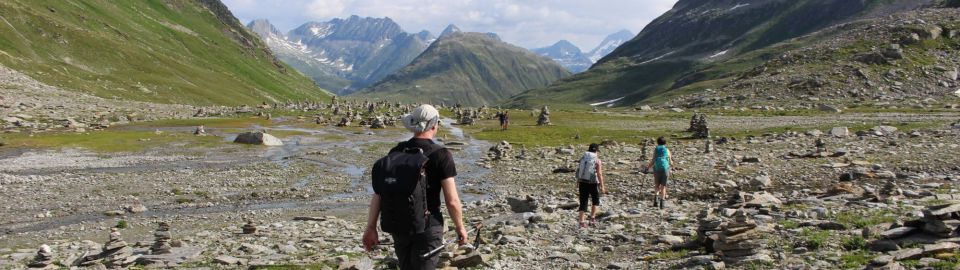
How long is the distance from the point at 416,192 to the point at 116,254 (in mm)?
16290

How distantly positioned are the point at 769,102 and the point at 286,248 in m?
123

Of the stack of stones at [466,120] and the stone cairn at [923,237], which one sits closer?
the stone cairn at [923,237]

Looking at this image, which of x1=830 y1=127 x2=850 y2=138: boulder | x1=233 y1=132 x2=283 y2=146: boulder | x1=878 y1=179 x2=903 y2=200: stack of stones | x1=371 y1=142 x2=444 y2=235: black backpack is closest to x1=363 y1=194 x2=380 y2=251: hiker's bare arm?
x1=371 y1=142 x2=444 y2=235: black backpack

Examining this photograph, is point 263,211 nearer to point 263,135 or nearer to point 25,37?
point 263,135

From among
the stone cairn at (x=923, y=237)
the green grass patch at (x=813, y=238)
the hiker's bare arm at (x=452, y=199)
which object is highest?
the hiker's bare arm at (x=452, y=199)

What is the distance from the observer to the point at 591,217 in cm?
2636

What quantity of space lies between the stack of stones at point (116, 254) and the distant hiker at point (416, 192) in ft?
44.4

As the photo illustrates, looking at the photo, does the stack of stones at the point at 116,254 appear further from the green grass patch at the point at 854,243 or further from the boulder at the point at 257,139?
the boulder at the point at 257,139

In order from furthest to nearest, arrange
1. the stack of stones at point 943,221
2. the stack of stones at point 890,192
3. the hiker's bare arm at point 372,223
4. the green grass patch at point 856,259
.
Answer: the stack of stones at point 890,192 → the stack of stones at point 943,221 → the green grass patch at point 856,259 → the hiker's bare arm at point 372,223

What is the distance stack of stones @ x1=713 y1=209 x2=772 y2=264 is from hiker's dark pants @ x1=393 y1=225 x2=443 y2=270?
944 cm

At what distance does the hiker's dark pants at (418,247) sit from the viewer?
10.9 metres

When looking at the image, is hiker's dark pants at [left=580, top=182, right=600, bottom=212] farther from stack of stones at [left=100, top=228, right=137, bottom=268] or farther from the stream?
stack of stones at [left=100, top=228, right=137, bottom=268]

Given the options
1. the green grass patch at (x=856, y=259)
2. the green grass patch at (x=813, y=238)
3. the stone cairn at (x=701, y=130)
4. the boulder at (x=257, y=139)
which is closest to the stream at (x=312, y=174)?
the boulder at (x=257, y=139)

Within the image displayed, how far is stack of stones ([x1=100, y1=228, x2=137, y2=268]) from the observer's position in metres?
20.2
